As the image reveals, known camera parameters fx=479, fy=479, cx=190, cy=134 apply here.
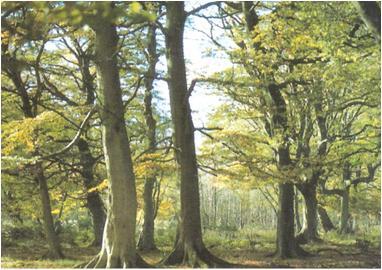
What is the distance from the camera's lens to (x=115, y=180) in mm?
8273

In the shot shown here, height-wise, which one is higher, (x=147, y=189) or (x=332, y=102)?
(x=332, y=102)

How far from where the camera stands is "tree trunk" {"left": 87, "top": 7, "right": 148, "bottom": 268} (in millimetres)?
8156

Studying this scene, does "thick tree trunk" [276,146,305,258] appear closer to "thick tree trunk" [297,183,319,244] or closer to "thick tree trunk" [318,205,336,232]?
"thick tree trunk" [297,183,319,244]

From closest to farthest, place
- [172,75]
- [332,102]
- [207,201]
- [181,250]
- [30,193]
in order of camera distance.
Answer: [181,250] < [172,75] < [332,102] < [30,193] < [207,201]

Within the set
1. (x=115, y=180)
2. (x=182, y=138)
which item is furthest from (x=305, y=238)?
(x=115, y=180)

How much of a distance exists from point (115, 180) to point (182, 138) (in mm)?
2591

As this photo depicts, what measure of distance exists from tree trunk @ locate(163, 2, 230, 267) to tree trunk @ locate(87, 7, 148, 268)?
1.70 meters

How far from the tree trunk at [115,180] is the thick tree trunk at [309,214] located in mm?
9424

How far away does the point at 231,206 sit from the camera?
159 ft

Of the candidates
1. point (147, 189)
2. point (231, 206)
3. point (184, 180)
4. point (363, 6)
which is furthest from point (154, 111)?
point (231, 206)

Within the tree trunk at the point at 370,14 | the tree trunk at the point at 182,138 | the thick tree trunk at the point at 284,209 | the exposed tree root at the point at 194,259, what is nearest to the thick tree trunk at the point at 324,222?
the thick tree trunk at the point at 284,209

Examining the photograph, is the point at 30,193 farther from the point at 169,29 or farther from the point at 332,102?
the point at 332,102

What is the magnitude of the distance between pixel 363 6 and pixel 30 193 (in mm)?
13046

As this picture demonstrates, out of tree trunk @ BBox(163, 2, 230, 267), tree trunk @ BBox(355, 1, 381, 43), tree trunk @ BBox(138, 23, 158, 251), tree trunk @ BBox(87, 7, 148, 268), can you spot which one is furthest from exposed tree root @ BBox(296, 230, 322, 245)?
tree trunk @ BBox(355, 1, 381, 43)
